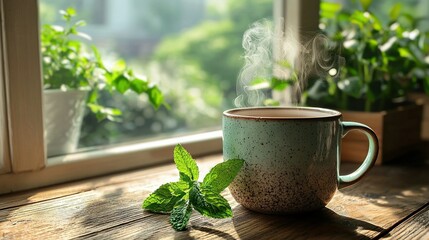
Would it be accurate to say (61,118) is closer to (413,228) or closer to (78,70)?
(78,70)

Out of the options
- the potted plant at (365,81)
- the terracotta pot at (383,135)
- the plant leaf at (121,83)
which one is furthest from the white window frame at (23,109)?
the terracotta pot at (383,135)

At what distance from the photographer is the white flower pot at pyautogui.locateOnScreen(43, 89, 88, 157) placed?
90cm

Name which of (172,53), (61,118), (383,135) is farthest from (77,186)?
(172,53)

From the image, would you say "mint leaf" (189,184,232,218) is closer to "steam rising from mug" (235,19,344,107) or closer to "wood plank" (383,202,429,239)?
"wood plank" (383,202,429,239)

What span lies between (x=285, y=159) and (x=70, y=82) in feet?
1.59

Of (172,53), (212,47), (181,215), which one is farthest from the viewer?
(212,47)

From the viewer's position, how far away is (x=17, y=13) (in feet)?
2.51

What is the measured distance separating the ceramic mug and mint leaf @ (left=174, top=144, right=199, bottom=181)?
0.05 meters

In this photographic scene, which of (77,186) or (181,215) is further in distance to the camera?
(77,186)

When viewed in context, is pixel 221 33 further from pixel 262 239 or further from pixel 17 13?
pixel 262 239

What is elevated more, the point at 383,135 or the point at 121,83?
the point at 121,83

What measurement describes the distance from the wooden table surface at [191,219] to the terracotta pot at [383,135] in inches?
7.0

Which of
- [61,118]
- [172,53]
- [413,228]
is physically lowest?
[413,228]

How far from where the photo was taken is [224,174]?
648 mm
